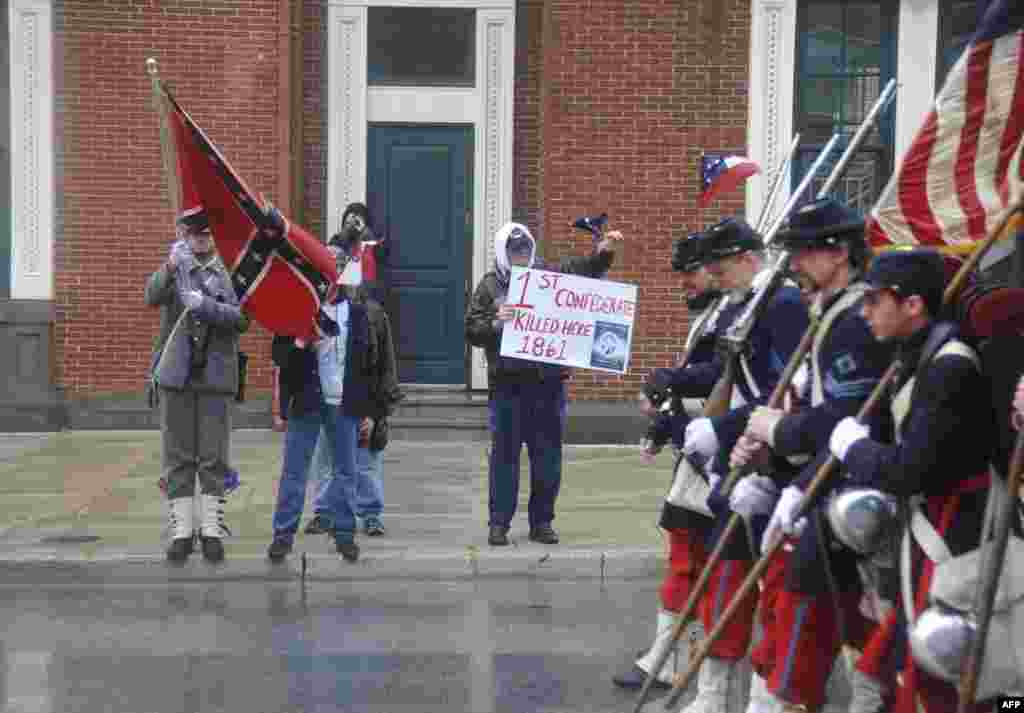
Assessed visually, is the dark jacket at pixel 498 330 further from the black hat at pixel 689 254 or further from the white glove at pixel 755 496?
the white glove at pixel 755 496

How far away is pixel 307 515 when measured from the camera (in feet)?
36.8

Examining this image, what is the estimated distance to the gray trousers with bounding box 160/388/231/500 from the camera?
31.6ft

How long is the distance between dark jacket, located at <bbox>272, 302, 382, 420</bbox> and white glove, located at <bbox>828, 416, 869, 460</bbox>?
496 cm

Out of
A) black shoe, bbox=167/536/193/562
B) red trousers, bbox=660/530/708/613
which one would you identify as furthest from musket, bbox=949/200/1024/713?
black shoe, bbox=167/536/193/562

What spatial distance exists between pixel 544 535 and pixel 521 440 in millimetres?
613

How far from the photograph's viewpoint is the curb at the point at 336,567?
9578 mm

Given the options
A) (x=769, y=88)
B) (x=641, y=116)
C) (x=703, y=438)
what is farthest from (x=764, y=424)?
(x=769, y=88)

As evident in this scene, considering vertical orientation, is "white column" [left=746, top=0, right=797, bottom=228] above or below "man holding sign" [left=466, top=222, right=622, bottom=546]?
above

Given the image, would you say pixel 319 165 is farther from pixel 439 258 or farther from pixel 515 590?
pixel 515 590

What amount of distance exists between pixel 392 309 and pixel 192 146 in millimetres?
6965

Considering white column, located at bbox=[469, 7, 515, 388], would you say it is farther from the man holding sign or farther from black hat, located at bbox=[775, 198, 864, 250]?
black hat, located at bbox=[775, 198, 864, 250]

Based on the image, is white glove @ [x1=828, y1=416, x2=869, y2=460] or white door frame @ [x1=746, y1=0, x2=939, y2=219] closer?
white glove @ [x1=828, y1=416, x2=869, y2=460]

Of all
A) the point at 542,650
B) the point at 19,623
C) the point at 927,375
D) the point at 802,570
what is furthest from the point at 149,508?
the point at 927,375

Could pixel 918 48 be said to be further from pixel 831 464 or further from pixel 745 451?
pixel 831 464
